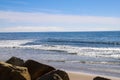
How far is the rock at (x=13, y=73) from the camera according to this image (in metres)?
8.87

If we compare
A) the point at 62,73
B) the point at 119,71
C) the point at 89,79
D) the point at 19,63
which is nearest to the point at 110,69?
the point at 119,71

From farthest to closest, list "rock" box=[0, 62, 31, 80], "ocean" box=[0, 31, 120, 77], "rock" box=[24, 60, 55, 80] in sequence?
"ocean" box=[0, 31, 120, 77]
"rock" box=[24, 60, 55, 80]
"rock" box=[0, 62, 31, 80]

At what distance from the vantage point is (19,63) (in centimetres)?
1144

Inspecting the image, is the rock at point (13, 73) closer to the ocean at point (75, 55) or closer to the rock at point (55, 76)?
the rock at point (55, 76)

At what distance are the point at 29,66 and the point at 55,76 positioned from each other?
2007 millimetres

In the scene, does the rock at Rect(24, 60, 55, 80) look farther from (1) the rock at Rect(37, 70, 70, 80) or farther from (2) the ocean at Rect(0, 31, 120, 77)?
(2) the ocean at Rect(0, 31, 120, 77)

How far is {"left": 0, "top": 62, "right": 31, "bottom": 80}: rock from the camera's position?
887cm

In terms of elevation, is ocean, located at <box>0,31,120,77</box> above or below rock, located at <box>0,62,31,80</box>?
below

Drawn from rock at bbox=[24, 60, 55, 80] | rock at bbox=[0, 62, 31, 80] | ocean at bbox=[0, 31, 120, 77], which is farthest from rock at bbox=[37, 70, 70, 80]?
ocean at bbox=[0, 31, 120, 77]

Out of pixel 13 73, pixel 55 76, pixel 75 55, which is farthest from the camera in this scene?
pixel 75 55

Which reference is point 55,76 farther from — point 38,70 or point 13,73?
point 38,70

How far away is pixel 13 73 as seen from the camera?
29.3 feet

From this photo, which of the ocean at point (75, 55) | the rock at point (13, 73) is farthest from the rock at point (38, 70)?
the ocean at point (75, 55)

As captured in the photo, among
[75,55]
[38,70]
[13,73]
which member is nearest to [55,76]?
[13,73]
